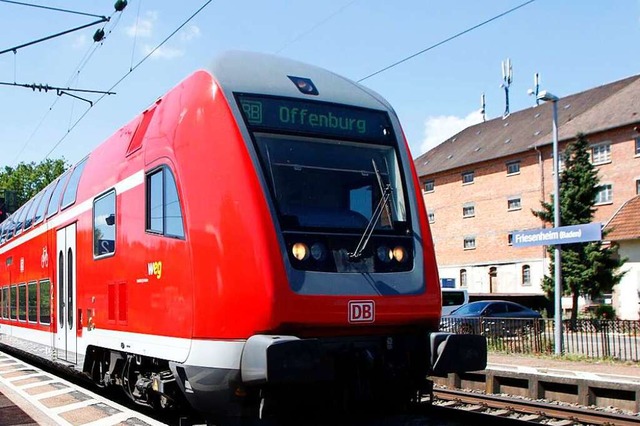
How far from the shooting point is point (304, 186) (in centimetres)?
653

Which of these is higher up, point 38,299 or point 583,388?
point 38,299

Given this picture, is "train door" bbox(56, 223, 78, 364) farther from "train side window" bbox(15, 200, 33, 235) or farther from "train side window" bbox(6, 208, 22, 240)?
"train side window" bbox(6, 208, 22, 240)

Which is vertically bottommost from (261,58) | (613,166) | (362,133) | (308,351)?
(308,351)

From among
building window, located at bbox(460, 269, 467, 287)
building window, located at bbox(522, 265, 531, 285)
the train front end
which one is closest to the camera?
the train front end

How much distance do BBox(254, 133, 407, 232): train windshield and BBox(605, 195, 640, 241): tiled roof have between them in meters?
32.6

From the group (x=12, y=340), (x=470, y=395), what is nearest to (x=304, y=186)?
(x=470, y=395)

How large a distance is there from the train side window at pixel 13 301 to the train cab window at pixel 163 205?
9387 mm

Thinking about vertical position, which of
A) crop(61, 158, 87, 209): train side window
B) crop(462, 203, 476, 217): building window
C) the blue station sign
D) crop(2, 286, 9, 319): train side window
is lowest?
crop(2, 286, 9, 319): train side window

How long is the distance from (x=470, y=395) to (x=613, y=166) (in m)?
37.8

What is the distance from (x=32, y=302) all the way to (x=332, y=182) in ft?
29.1

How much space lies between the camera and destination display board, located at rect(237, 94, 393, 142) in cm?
660

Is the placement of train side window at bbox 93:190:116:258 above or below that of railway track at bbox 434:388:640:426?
above

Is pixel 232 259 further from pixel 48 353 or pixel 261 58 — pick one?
pixel 48 353

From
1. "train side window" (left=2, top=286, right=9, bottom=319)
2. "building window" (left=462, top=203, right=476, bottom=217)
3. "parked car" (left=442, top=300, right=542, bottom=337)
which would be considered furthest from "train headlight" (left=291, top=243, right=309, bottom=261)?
"building window" (left=462, top=203, right=476, bottom=217)
